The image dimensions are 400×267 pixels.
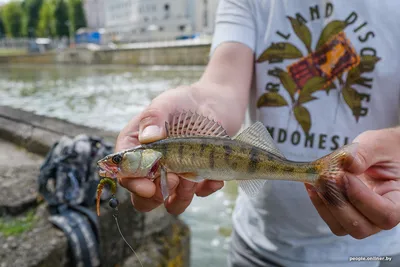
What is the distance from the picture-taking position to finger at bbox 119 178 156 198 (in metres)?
1.72

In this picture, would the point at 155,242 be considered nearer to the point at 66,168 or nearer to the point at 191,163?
the point at 66,168

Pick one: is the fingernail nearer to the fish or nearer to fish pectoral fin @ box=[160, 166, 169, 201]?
the fish

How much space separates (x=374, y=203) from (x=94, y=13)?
113319mm

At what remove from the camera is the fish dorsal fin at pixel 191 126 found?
195 cm

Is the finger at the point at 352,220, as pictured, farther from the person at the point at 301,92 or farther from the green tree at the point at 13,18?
the green tree at the point at 13,18

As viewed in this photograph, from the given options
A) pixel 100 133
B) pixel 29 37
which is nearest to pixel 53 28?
pixel 29 37

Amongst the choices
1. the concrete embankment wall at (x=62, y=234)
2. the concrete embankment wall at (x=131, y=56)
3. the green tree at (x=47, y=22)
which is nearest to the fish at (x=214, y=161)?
the concrete embankment wall at (x=62, y=234)

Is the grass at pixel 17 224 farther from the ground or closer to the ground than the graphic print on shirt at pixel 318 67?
closer to the ground

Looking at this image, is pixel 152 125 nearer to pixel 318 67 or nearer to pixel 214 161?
pixel 214 161

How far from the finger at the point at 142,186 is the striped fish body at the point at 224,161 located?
16 centimetres

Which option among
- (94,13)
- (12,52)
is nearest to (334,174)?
(12,52)

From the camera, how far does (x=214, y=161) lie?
189cm

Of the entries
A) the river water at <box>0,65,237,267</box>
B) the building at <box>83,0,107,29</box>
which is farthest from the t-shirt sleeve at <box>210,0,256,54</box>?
the building at <box>83,0,107,29</box>

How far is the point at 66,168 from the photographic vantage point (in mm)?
3994
